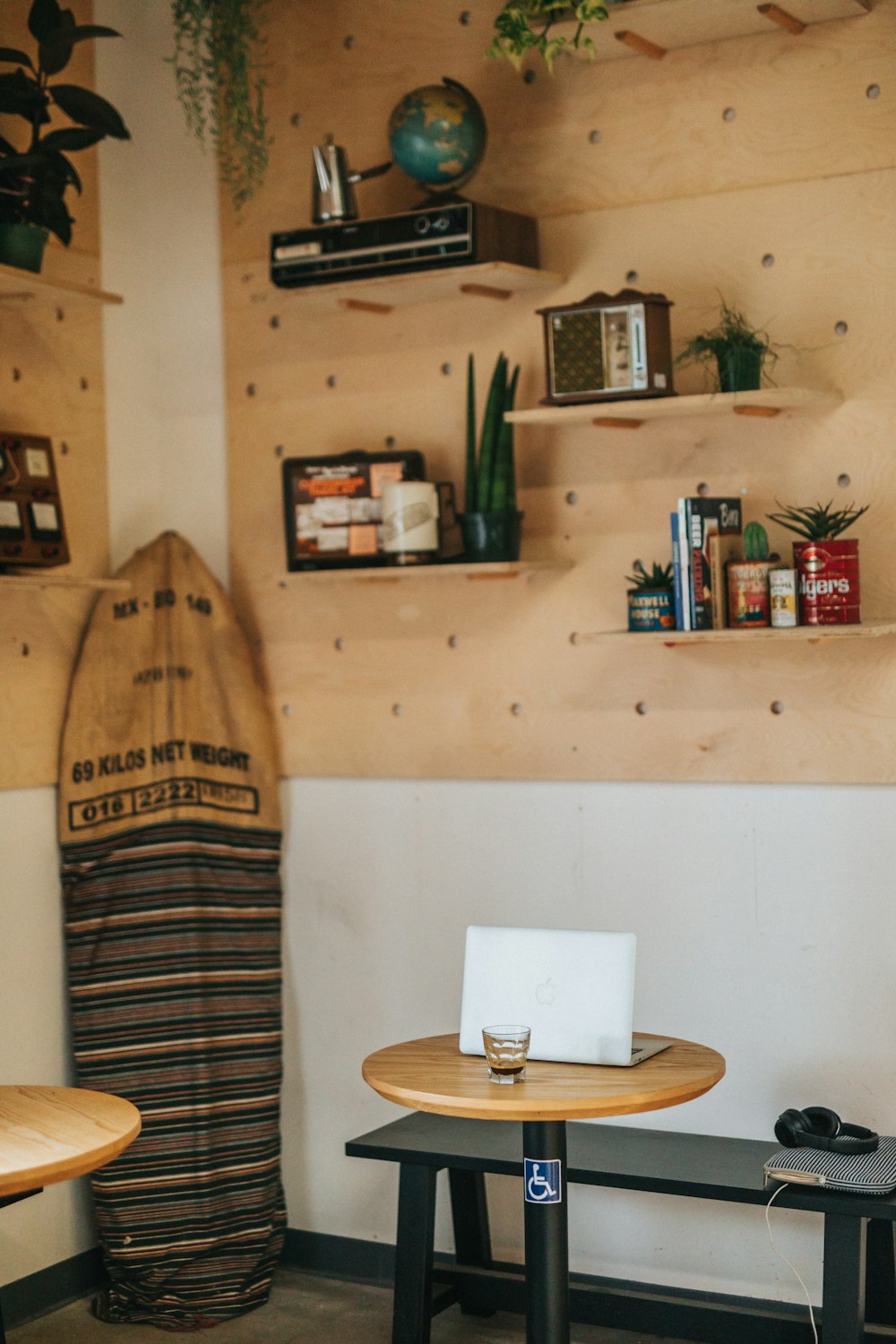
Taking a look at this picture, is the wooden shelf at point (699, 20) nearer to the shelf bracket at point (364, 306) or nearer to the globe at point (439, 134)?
the globe at point (439, 134)

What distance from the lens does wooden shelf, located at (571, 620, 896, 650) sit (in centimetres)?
273

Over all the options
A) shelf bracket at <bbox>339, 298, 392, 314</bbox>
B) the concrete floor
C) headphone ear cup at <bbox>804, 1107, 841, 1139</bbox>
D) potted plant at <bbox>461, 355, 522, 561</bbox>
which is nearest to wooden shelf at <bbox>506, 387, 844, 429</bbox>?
potted plant at <bbox>461, 355, 522, 561</bbox>

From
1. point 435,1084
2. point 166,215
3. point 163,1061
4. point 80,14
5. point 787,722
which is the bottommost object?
point 163,1061

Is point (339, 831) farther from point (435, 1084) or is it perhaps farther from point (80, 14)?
point (80, 14)

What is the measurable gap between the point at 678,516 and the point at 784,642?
1.27ft

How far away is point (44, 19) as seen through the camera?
118 inches

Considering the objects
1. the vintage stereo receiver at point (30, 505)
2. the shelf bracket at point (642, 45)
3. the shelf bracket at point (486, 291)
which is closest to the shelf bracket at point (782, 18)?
the shelf bracket at point (642, 45)

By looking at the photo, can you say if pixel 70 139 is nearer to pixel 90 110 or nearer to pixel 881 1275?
pixel 90 110

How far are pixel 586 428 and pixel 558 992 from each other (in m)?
1.32

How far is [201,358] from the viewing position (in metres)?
3.71

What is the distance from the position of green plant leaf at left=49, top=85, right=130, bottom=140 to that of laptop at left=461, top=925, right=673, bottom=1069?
1.83 metres

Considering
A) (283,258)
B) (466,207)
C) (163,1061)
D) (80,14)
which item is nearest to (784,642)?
(466,207)

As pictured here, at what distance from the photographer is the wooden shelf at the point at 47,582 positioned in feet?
10.0

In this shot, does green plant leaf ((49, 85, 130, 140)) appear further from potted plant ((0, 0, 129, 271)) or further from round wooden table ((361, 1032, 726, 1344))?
round wooden table ((361, 1032, 726, 1344))
